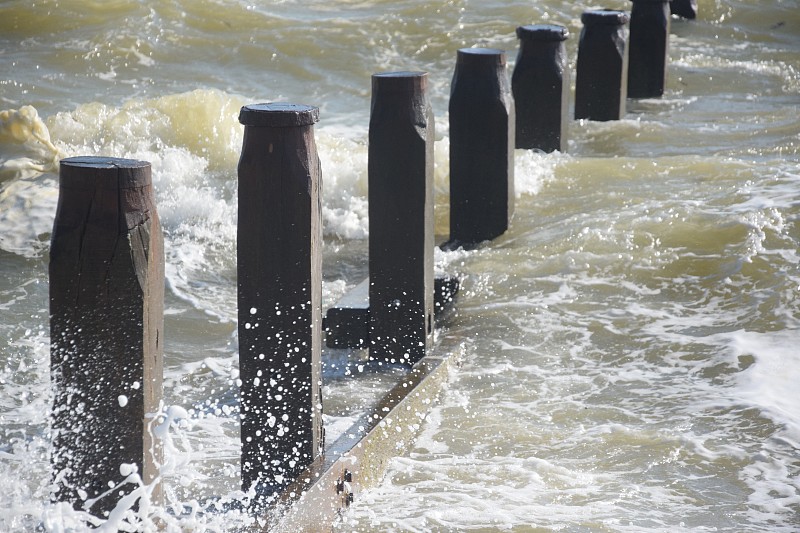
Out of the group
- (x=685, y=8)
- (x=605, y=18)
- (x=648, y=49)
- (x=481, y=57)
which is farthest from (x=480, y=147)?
(x=685, y=8)

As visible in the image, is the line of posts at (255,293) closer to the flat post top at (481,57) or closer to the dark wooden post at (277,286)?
the dark wooden post at (277,286)

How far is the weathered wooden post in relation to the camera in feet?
27.2

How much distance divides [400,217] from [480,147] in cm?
193

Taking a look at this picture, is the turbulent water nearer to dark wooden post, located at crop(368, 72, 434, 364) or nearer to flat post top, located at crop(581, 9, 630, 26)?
dark wooden post, located at crop(368, 72, 434, 364)

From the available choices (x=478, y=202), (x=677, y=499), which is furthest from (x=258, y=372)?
(x=478, y=202)

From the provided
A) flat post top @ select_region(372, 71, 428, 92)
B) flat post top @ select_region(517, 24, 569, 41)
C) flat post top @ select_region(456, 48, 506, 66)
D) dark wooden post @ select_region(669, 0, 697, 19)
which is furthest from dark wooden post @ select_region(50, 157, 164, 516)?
dark wooden post @ select_region(669, 0, 697, 19)

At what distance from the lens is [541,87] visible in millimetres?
8430

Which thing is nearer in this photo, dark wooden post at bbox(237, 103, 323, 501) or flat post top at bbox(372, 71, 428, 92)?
dark wooden post at bbox(237, 103, 323, 501)

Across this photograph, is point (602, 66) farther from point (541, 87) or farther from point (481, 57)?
point (481, 57)

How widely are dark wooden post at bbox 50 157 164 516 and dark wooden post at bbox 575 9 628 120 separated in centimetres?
800

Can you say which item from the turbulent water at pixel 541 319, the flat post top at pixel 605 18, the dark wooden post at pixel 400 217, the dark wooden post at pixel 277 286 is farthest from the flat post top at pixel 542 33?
the dark wooden post at pixel 277 286

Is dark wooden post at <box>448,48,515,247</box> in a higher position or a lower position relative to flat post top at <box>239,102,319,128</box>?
lower

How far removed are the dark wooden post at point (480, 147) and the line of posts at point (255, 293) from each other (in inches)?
70.2

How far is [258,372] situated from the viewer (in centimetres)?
333
